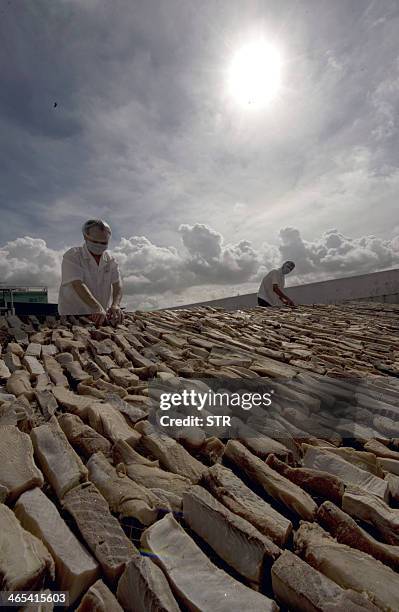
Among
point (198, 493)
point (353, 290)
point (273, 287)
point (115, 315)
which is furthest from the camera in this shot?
point (353, 290)

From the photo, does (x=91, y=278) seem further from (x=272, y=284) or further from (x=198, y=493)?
(x=272, y=284)

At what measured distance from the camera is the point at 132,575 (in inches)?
31.4

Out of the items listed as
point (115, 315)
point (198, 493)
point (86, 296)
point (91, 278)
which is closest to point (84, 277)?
point (91, 278)

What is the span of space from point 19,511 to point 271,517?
28.8 inches

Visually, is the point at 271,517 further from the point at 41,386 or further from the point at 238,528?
the point at 41,386

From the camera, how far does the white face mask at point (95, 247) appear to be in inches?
161

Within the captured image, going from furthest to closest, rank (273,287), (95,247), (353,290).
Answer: (353,290), (273,287), (95,247)

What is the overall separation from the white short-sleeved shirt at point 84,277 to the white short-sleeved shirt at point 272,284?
145 inches

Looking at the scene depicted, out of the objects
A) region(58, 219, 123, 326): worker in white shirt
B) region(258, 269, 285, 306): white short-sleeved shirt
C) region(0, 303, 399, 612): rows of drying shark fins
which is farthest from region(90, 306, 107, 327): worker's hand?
region(258, 269, 285, 306): white short-sleeved shirt

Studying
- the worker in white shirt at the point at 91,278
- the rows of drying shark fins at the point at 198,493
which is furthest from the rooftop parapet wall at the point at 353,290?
the rows of drying shark fins at the point at 198,493

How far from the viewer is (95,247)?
410 centimetres

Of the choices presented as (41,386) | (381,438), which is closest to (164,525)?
(381,438)

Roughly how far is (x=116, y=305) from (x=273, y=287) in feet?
12.8

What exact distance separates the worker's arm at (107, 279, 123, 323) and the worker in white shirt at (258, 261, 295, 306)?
11.9 ft
